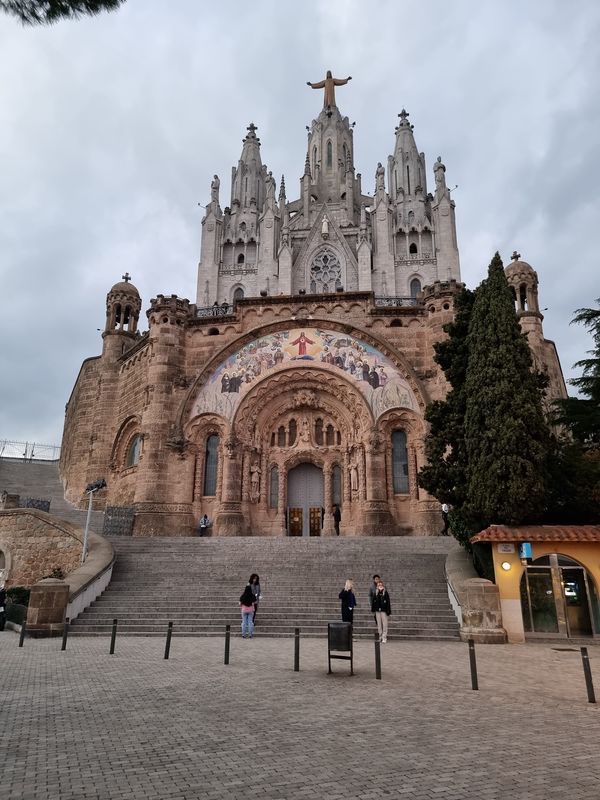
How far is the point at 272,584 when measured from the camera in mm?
15812

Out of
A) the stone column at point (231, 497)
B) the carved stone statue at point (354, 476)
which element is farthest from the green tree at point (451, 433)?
the stone column at point (231, 497)

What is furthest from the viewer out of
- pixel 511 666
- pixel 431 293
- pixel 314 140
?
pixel 314 140

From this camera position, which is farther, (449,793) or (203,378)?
(203,378)

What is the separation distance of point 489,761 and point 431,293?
73.2 ft

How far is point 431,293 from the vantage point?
Result: 2534cm

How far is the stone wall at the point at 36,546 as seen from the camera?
58.3 feet

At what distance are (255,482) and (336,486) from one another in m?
3.65

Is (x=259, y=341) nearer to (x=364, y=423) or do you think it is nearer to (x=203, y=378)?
(x=203, y=378)

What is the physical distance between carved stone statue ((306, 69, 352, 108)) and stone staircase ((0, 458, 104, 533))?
171 ft

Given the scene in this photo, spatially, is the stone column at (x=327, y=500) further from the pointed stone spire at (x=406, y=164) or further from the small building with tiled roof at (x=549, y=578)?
the pointed stone spire at (x=406, y=164)

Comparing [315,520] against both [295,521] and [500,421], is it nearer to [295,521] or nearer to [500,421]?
[295,521]

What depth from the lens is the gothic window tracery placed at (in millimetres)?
50562

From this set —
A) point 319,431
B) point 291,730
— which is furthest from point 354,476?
point 291,730

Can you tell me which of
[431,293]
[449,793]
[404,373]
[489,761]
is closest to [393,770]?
[449,793]
